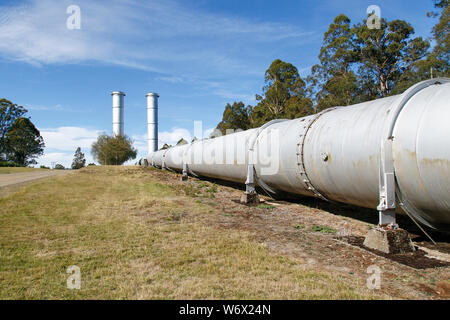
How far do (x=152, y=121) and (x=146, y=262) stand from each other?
6481cm

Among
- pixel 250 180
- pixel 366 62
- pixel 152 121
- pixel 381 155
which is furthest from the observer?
pixel 152 121

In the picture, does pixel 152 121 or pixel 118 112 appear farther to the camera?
pixel 118 112

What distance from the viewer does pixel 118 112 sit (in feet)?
229

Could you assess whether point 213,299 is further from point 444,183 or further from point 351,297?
point 444,183

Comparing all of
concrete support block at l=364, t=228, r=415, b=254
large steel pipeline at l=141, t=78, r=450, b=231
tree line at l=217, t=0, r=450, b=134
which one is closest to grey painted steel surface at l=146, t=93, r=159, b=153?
tree line at l=217, t=0, r=450, b=134

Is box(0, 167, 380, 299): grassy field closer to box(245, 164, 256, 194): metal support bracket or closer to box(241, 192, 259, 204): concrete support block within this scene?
box(241, 192, 259, 204): concrete support block

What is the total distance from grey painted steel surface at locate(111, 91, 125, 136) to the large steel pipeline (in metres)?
65.1

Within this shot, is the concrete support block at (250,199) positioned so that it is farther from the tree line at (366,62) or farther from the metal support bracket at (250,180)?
the tree line at (366,62)

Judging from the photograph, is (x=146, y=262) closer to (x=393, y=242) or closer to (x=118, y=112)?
(x=393, y=242)

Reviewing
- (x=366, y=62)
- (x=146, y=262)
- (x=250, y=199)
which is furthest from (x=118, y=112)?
(x=146, y=262)

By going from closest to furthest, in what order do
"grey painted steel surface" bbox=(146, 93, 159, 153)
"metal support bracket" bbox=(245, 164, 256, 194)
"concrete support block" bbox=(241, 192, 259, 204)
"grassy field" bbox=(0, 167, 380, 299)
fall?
"grassy field" bbox=(0, 167, 380, 299)
"concrete support block" bbox=(241, 192, 259, 204)
"metal support bracket" bbox=(245, 164, 256, 194)
"grey painted steel surface" bbox=(146, 93, 159, 153)

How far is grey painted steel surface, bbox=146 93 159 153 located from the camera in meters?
64.9

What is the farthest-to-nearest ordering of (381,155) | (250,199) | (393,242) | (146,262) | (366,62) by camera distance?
(366,62) → (250,199) → (381,155) → (393,242) → (146,262)

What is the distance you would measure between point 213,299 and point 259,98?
4296 centimetres
